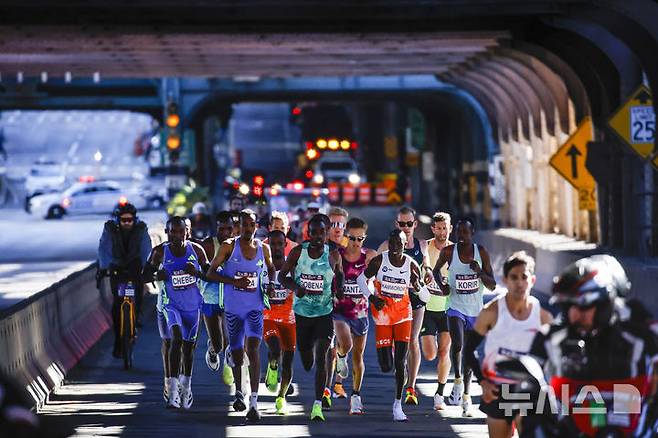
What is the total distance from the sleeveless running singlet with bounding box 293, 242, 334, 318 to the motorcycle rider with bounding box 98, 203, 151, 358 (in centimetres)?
456

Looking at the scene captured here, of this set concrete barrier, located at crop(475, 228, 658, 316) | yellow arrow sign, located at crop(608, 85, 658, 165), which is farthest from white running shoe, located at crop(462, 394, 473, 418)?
yellow arrow sign, located at crop(608, 85, 658, 165)

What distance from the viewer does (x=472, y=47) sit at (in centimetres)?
3462

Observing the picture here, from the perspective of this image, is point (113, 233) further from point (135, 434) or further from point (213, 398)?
point (135, 434)

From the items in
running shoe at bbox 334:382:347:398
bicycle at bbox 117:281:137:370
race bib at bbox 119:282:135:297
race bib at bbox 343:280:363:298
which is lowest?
running shoe at bbox 334:382:347:398

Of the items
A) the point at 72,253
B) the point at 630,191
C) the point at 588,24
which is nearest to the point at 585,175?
the point at 630,191

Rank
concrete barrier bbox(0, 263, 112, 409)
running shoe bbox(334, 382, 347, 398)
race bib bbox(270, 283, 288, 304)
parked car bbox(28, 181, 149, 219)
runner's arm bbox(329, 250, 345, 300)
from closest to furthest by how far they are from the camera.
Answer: runner's arm bbox(329, 250, 345, 300) → race bib bbox(270, 283, 288, 304) → concrete barrier bbox(0, 263, 112, 409) → running shoe bbox(334, 382, 347, 398) → parked car bbox(28, 181, 149, 219)

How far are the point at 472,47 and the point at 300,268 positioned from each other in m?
19.6

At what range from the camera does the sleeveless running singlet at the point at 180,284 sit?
16.0 m

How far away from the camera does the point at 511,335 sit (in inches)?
394

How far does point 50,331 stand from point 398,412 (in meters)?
5.62

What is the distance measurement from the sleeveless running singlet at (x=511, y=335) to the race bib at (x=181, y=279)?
20.9 feet

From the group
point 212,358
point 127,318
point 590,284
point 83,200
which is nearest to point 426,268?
point 212,358

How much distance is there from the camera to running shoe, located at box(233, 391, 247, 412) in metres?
16.1

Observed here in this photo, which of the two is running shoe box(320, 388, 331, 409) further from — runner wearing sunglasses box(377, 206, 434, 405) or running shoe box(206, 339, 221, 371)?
running shoe box(206, 339, 221, 371)
